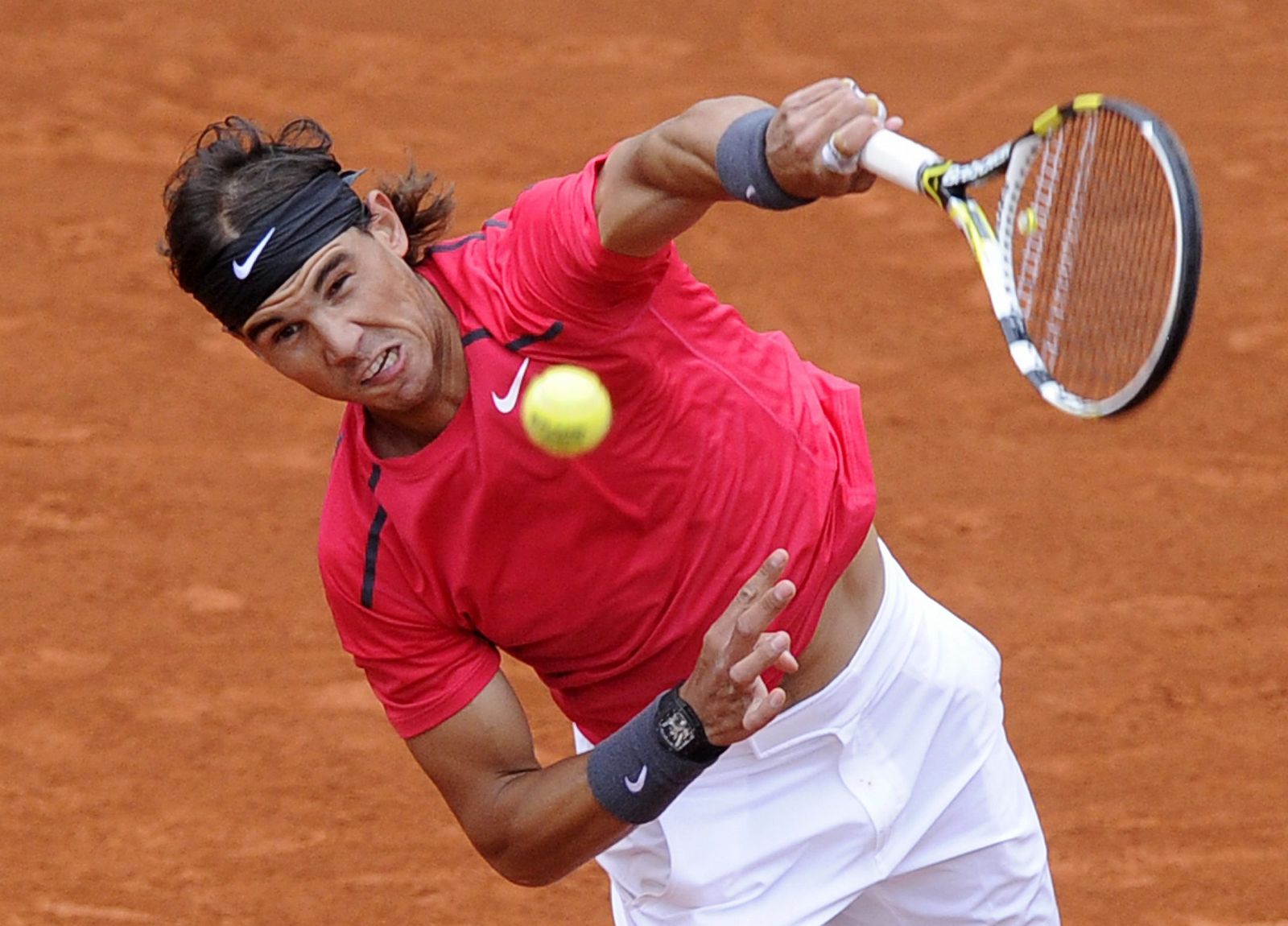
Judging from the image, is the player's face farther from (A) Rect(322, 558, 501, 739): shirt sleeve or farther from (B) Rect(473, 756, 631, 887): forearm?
(B) Rect(473, 756, 631, 887): forearm

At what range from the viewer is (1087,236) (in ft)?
11.1

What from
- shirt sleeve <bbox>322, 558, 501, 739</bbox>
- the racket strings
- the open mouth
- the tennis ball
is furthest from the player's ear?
the racket strings

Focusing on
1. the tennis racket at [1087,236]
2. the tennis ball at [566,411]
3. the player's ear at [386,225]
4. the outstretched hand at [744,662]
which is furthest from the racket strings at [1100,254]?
the player's ear at [386,225]

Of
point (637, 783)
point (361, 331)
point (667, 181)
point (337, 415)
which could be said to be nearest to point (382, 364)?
point (361, 331)

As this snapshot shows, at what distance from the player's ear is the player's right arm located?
798 millimetres

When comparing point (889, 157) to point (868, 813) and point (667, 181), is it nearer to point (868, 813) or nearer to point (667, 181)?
point (667, 181)

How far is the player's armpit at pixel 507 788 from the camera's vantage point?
3395 millimetres

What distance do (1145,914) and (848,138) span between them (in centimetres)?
286

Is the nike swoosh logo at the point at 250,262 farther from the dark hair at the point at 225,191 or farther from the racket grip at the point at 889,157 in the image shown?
the racket grip at the point at 889,157

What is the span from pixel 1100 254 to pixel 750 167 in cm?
81

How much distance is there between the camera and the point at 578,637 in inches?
136

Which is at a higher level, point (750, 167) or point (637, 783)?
point (750, 167)

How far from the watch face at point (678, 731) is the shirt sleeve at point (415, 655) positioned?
44 centimetres

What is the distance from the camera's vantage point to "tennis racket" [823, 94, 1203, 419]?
2676mm
